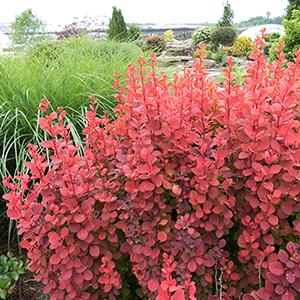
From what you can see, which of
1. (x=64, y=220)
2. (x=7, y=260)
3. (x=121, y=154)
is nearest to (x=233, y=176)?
(x=121, y=154)

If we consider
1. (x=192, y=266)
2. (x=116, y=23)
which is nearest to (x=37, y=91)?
(x=192, y=266)

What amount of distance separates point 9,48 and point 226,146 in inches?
118

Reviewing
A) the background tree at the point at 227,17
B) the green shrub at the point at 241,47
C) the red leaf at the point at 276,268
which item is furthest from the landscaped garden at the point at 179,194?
the background tree at the point at 227,17

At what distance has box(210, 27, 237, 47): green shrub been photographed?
47.2 feet

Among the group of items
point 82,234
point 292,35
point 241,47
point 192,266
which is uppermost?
point 82,234

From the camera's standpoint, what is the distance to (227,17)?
55.2ft

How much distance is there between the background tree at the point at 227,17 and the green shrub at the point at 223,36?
1.92 m

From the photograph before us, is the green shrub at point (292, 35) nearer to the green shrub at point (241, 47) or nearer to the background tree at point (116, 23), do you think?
the background tree at point (116, 23)

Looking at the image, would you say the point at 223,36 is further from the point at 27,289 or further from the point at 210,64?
the point at 27,289

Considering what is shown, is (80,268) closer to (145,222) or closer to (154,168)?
(145,222)

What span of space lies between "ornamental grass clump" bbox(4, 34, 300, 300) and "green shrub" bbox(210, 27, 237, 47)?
536 inches

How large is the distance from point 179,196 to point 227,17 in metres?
16.8

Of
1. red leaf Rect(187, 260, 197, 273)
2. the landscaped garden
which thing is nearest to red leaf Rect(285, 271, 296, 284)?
the landscaped garden

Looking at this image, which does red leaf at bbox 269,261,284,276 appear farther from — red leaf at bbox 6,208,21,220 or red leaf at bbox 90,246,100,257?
red leaf at bbox 6,208,21,220
